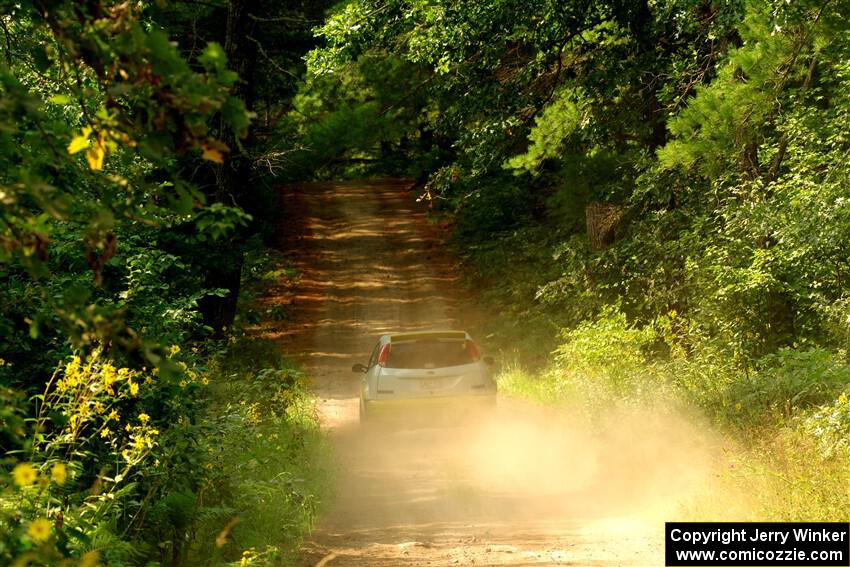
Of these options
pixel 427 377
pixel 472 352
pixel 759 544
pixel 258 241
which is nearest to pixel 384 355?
pixel 427 377

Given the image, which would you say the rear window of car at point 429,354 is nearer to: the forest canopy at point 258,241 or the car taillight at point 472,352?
the car taillight at point 472,352

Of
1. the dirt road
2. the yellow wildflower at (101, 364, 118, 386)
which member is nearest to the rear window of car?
the dirt road

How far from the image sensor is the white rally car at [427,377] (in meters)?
15.2

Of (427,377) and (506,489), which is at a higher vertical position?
(427,377)

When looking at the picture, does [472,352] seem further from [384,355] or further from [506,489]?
[506,489]

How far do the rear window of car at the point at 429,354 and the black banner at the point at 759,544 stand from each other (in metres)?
6.89

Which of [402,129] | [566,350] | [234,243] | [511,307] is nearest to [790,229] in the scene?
[566,350]

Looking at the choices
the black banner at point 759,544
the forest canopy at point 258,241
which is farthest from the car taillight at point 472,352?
the black banner at point 759,544

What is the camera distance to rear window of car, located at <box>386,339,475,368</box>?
1541 cm

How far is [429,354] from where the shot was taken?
610 inches

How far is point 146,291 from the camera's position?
9672mm

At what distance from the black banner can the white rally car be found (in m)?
6.59

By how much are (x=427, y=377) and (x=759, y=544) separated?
7.72 meters

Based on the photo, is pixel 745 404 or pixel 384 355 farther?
pixel 384 355
